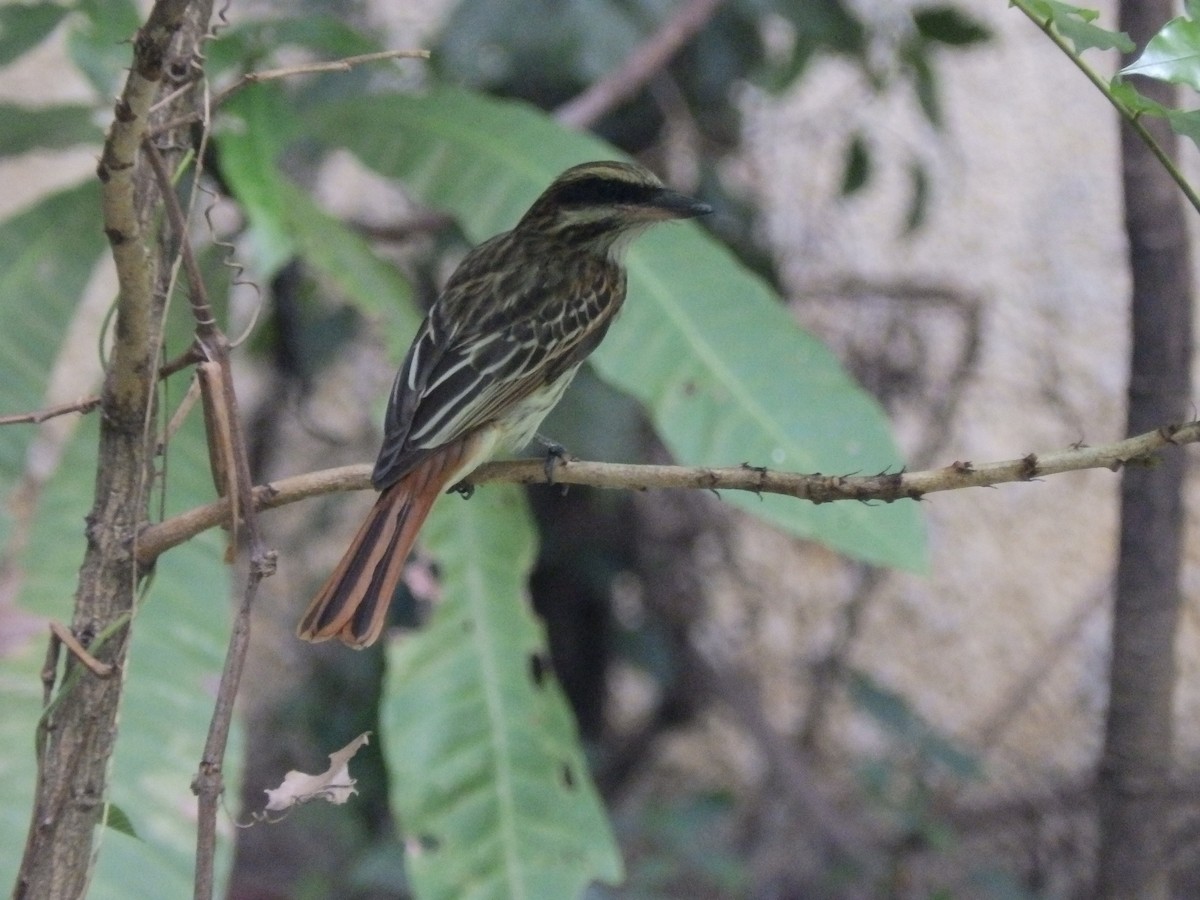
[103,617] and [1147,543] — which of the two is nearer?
[103,617]

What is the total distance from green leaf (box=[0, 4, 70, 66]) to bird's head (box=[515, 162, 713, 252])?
0.94 metres

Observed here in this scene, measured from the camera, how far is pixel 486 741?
2451 mm

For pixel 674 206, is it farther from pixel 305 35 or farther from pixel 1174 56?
pixel 1174 56

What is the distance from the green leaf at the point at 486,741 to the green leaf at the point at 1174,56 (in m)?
1.56

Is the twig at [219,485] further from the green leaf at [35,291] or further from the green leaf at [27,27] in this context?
the green leaf at [27,27]

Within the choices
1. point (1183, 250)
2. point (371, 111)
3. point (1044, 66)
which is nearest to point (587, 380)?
point (371, 111)

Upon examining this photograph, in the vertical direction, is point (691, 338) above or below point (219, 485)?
above

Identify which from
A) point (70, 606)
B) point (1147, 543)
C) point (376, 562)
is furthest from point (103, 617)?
point (1147, 543)

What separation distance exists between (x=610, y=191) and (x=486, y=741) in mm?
925

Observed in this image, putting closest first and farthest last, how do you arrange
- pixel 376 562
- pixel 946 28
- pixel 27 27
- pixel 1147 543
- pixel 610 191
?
pixel 376 562 → pixel 1147 543 → pixel 610 191 → pixel 27 27 → pixel 946 28

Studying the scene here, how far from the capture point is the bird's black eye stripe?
7.58 feet

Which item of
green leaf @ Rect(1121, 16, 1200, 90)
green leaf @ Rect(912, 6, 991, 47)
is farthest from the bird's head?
green leaf @ Rect(912, 6, 991, 47)

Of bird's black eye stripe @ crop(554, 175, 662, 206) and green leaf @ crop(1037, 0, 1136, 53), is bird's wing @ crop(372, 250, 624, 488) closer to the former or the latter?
bird's black eye stripe @ crop(554, 175, 662, 206)

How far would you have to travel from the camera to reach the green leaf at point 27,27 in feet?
8.66
